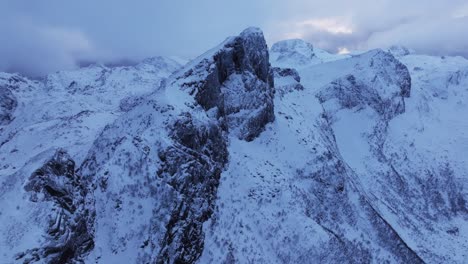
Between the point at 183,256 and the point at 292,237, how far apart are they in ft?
31.3

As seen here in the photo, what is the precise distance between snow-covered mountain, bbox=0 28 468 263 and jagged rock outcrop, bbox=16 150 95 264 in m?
0.09

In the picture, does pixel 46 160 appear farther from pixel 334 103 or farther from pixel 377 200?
pixel 334 103

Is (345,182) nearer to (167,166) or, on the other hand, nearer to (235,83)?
(235,83)

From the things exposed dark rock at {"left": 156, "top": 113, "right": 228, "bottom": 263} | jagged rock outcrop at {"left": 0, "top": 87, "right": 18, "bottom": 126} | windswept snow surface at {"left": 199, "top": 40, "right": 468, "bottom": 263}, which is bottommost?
jagged rock outcrop at {"left": 0, "top": 87, "right": 18, "bottom": 126}

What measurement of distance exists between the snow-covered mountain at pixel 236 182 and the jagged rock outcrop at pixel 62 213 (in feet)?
0.29

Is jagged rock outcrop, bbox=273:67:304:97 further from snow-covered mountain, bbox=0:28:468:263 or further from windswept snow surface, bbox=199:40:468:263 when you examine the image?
windswept snow surface, bbox=199:40:468:263

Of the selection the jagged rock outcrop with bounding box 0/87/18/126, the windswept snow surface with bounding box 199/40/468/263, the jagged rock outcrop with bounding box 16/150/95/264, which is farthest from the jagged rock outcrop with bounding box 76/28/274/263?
the jagged rock outcrop with bounding box 0/87/18/126

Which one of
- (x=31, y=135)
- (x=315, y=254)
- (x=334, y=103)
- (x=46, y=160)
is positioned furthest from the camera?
(x=31, y=135)

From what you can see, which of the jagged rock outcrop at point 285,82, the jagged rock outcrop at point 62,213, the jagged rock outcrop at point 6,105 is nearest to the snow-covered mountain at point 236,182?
the jagged rock outcrop at point 62,213

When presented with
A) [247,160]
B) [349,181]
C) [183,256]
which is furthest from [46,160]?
[349,181]

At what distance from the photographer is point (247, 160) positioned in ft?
109

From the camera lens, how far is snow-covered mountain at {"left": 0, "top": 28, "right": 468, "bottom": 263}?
21.4 metres

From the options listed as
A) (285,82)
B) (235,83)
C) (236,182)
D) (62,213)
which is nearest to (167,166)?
(236,182)

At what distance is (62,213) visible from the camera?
63.1 feet
